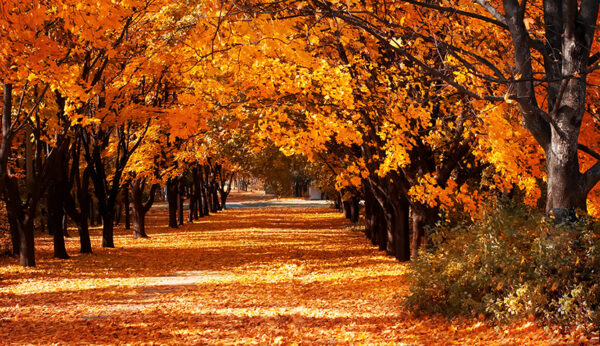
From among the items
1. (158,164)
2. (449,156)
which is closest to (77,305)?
(449,156)

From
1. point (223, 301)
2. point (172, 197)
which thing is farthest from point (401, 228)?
point (172, 197)

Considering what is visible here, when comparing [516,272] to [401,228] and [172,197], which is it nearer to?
[401,228]

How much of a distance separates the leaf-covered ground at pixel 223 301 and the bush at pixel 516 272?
283mm

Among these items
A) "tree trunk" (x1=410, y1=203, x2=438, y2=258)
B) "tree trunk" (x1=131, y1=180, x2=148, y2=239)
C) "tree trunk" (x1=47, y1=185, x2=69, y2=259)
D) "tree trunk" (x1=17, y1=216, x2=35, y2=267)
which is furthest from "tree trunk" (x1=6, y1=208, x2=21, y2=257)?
"tree trunk" (x1=410, y1=203, x2=438, y2=258)

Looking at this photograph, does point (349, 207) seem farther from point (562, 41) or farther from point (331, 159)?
point (562, 41)

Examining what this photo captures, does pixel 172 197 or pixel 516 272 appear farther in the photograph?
pixel 172 197

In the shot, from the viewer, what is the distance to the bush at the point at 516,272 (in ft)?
23.7

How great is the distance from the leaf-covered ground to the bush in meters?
0.28

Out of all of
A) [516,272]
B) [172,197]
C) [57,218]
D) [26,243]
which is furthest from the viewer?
[172,197]

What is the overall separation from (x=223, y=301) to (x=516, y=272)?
229 inches

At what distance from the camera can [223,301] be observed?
11.9 metres

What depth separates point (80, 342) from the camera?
848 cm

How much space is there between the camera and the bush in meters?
7.21

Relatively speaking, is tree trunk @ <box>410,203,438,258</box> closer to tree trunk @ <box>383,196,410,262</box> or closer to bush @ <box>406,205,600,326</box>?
tree trunk @ <box>383,196,410,262</box>
